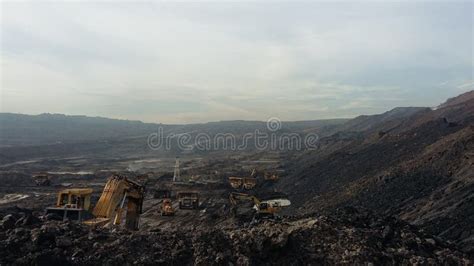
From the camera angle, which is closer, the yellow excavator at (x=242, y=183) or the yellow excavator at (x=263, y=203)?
the yellow excavator at (x=263, y=203)

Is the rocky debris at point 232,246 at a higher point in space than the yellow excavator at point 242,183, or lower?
higher

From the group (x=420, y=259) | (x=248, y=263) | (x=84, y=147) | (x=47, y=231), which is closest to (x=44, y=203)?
(x=47, y=231)

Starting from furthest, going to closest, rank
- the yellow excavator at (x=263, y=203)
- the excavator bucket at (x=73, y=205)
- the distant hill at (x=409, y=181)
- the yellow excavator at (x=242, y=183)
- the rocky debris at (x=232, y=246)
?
the yellow excavator at (x=242, y=183) < the yellow excavator at (x=263, y=203) < the distant hill at (x=409, y=181) < the excavator bucket at (x=73, y=205) < the rocky debris at (x=232, y=246)

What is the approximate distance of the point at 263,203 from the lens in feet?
65.5

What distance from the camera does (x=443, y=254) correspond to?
855cm

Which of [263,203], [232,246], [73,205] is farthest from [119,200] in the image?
[263,203]

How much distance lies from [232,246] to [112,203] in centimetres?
372

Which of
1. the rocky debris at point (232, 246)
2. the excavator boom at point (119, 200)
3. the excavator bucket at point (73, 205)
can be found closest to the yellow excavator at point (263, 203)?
the excavator boom at point (119, 200)

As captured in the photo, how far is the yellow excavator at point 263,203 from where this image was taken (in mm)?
19211

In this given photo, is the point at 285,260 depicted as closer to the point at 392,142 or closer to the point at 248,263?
the point at 248,263

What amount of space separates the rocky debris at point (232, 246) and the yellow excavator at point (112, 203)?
5.09 ft

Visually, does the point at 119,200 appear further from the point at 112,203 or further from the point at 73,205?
the point at 73,205

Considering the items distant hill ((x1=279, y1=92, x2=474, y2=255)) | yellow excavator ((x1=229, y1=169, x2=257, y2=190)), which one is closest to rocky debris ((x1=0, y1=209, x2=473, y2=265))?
distant hill ((x1=279, y1=92, x2=474, y2=255))

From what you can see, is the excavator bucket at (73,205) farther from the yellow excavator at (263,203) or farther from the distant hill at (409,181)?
the distant hill at (409,181)
